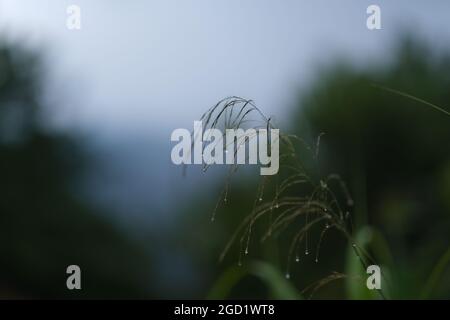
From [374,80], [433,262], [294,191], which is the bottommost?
[433,262]

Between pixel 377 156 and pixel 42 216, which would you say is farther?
pixel 42 216

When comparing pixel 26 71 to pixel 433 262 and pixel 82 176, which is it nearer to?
pixel 82 176

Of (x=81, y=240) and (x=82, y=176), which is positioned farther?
(x=81, y=240)

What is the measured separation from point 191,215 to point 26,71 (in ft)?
3.26

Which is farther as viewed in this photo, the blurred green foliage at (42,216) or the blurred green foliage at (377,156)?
the blurred green foliage at (42,216)

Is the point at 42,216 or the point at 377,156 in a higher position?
the point at 377,156

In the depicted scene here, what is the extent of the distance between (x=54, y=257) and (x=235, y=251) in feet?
3.49

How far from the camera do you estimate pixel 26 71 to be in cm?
338

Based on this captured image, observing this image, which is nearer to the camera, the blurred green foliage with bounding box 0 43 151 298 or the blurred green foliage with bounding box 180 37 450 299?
the blurred green foliage with bounding box 180 37 450 299
